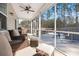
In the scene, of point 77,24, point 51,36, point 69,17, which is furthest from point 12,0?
point 51,36

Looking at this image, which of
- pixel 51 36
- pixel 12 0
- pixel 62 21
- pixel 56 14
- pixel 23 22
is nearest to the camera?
pixel 12 0

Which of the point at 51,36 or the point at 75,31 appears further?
the point at 51,36

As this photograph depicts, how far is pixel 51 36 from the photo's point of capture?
8.09 m

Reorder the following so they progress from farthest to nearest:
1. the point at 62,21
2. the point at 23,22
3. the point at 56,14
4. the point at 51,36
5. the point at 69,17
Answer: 1. the point at 23,22
2. the point at 51,36
3. the point at 56,14
4. the point at 62,21
5. the point at 69,17

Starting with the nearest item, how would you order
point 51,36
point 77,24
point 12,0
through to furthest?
point 12,0 < point 77,24 < point 51,36

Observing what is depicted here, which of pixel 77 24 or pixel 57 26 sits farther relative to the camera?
pixel 57 26

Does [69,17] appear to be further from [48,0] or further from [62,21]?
[48,0]

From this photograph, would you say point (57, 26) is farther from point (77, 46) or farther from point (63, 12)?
→ point (77, 46)

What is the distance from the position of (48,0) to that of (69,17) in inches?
174

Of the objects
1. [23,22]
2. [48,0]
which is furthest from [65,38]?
[48,0]

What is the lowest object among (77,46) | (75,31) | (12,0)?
(77,46)

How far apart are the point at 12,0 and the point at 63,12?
497 cm

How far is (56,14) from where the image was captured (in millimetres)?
6887

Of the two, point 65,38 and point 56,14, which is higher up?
point 56,14
